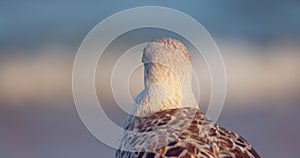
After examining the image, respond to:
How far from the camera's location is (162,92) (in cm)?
299

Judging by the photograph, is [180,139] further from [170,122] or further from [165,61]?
[165,61]

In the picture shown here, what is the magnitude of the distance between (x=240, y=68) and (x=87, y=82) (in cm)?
146

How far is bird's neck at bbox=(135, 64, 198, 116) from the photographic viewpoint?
9.70ft

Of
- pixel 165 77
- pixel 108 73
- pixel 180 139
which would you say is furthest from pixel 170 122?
pixel 108 73

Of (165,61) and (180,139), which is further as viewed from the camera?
(165,61)

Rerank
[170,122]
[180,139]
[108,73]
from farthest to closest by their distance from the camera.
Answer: [108,73]
[170,122]
[180,139]

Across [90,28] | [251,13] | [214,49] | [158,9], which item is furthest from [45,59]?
[251,13]

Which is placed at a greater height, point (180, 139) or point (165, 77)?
point (165, 77)

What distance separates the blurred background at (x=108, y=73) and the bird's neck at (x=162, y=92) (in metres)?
1.52

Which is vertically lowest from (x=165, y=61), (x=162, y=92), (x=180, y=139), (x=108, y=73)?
(x=180, y=139)

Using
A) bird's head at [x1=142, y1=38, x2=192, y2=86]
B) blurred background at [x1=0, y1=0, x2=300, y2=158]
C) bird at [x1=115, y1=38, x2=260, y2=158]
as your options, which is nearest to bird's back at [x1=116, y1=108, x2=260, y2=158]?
bird at [x1=115, y1=38, x2=260, y2=158]

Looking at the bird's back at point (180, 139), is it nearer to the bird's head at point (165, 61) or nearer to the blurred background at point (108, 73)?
the bird's head at point (165, 61)

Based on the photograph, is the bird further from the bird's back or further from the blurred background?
the blurred background

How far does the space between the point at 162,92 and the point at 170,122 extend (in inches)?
10.6
